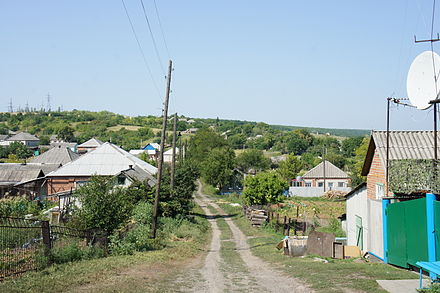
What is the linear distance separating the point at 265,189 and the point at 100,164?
20575mm

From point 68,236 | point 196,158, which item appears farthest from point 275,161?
point 68,236

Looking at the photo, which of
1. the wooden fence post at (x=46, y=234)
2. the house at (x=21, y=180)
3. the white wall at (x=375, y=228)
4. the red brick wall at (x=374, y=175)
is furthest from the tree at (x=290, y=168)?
the wooden fence post at (x=46, y=234)

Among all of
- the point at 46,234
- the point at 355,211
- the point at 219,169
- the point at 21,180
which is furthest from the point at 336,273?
the point at 219,169

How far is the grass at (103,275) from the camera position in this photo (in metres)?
10.7

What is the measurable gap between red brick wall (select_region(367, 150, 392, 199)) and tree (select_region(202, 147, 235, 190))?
52.7 m

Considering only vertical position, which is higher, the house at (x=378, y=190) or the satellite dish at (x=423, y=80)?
the satellite dish at (x=423, y=80)

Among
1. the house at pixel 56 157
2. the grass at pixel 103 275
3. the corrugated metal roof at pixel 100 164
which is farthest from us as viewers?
the house at pixel 56 157

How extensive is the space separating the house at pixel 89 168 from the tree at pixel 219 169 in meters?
20.7

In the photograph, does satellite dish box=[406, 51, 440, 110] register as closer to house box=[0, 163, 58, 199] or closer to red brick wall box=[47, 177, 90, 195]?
house box=[0, 163, 58, 199]

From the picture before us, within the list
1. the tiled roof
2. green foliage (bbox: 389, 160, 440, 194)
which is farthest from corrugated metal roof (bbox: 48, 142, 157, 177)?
green foliage (bbox: 389, 160, 440, 194)

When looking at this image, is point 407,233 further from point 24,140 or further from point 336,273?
point 24,140

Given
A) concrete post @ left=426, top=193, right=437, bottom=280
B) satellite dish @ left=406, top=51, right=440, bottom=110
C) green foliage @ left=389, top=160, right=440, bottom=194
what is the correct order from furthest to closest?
satellite dish @ left=406, top=51, right=440, bottom=110
green foliage @ left=389, top=160, right=440, bottom=194
concrete post @ left=426, top=193, right=437, bottom=280

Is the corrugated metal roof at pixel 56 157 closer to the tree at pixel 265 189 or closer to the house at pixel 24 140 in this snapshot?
the tree at pixel 265 189

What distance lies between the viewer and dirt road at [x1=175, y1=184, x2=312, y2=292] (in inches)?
463
